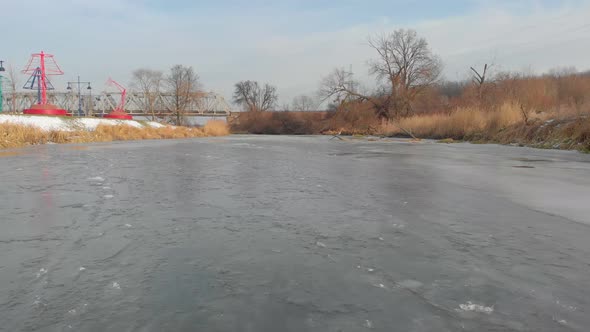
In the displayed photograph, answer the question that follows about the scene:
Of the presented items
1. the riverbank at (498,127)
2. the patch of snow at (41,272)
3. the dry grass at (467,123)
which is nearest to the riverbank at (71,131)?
the patch of snow at (41,272)

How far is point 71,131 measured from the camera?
52.4ft

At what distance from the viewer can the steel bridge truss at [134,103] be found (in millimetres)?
45147

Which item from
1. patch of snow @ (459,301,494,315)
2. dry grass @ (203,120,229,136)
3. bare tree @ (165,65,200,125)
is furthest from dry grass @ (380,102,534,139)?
bare tree @ (165,65,200,125)

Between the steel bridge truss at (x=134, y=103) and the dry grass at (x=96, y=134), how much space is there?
1842 cm

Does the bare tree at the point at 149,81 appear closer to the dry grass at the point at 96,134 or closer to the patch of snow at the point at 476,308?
the dry grass at the point at 96,134

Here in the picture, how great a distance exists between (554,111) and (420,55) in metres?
19.1

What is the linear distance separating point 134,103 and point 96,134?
53.9m

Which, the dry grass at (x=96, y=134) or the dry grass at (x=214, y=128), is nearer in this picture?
the dry grass at (x=96, y=134)

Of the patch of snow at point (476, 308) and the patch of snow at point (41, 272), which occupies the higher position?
the patch of snow at point (476, 308)

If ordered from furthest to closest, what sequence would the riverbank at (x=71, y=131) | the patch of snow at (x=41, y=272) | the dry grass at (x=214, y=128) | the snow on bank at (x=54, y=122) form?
the dry grass at (x=214, y=128)
the snow on bank at (x=54, y=122)
the riverbank at (x=71, y=131)
the patch of snow at (x=41, y=272)

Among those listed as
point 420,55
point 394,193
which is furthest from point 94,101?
point 394,193

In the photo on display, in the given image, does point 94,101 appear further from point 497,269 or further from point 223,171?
point 497,269

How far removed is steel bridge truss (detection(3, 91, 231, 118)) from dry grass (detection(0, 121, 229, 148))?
18422mm

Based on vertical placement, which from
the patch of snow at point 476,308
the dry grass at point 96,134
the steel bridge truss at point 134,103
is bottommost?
the patch of snow at point 476,308
